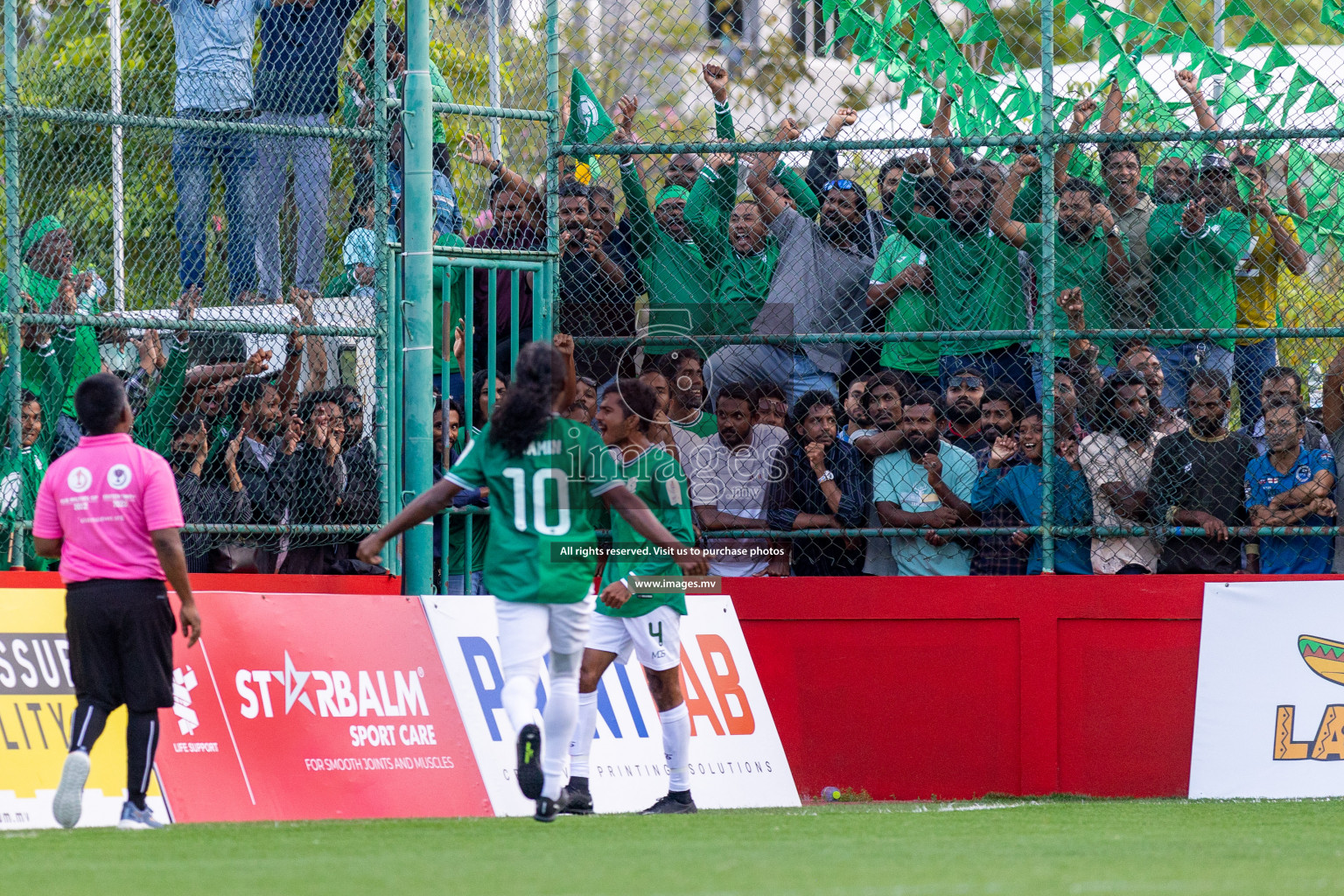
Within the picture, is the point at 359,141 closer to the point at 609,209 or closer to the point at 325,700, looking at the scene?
the point at 609,209

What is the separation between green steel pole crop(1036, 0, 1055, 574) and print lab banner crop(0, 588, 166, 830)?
5.16 meters

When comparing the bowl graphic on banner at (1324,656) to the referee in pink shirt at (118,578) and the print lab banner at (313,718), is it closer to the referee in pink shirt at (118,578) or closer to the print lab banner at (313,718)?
the print lab banner at (313,718)

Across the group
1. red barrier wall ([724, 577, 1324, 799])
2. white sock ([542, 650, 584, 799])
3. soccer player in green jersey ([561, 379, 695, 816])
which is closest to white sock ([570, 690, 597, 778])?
soccer player in green jersey ([561, 379, 695, 816])

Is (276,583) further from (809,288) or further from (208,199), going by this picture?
(809,288)

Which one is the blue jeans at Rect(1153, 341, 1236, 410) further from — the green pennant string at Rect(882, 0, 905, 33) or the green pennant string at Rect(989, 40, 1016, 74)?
the green pennant string at Rect(882, 0, 905, 33)

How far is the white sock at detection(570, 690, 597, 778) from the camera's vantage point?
28.8ft

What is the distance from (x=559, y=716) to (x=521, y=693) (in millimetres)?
336

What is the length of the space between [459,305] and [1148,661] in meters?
4.58

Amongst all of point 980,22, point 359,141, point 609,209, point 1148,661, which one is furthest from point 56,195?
point 1148,661

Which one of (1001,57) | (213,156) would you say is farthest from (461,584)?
(1001,57)

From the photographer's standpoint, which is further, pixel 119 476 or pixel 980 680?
pixel 980 680

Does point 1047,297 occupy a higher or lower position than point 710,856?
higher

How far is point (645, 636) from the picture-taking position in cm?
887

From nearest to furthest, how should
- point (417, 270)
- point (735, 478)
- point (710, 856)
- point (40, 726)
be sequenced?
1. point (710, 856)
2. point (40, 726)
3. point (417, 270)
4. point (735, 478)
